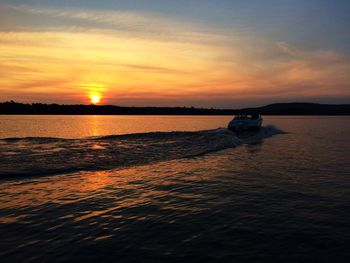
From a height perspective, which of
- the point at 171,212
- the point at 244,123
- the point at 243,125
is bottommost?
the point at 171,212

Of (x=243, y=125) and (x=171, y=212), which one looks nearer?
(x=171, y=212)

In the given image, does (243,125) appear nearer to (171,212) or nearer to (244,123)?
(244,123)

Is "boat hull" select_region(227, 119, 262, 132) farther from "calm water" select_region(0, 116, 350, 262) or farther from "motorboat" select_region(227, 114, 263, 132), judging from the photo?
"calm water" select_region(0, 116, 350, 262)

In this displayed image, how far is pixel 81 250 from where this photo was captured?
784 cm

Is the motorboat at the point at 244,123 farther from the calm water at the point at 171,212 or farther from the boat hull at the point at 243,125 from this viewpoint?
the calm water at the point at 171,212

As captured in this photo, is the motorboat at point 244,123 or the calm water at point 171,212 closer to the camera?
the calm water at point 171,212

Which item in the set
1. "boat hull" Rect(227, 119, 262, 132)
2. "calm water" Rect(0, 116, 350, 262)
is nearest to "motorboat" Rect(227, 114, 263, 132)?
"boat hull" Rect(227, 119, 262, 132)

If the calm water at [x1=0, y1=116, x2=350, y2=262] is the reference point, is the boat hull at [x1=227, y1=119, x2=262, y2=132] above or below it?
above

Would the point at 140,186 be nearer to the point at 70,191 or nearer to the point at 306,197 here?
the point at 70,191

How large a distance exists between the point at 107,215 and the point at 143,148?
754 inches

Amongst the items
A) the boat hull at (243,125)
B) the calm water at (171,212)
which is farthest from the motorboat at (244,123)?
the calm water at (171,212)

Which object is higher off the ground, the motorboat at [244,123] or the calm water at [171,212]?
the motorboat at [244,123]

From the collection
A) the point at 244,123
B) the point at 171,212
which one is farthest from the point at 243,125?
the point at 171,212

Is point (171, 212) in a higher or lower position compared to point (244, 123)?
lower
